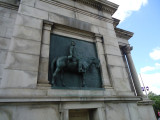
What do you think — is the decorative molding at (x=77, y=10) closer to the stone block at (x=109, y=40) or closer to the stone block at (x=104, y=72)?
the stone block at (x=109, y=40)

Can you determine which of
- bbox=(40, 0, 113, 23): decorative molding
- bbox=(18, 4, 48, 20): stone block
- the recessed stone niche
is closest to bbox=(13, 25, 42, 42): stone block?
bbox=(18, 4, 48, 20): stone block

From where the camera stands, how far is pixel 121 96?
5.59 m

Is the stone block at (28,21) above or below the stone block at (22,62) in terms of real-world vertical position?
above

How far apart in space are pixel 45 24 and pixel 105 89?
514 centimetres

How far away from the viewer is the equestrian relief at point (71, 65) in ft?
16.3

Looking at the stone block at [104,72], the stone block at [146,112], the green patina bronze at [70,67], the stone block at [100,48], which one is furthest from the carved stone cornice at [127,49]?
the green patina bronze at [70,67]

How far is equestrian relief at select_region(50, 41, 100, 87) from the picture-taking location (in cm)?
498

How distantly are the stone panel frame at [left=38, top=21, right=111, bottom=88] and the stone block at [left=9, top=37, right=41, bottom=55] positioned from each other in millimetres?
306

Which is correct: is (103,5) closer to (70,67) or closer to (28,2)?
(28,2)

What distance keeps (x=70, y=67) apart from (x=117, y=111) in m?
3.38

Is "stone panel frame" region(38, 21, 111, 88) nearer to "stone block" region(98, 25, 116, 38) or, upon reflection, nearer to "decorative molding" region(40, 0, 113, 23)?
"stone block" region(98, 25, 116, 38)

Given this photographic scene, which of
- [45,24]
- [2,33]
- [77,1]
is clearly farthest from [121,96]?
[2,33]

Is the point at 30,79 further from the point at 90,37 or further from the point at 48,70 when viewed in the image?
the point at 90,37

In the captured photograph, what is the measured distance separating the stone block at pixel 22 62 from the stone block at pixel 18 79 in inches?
7.6
